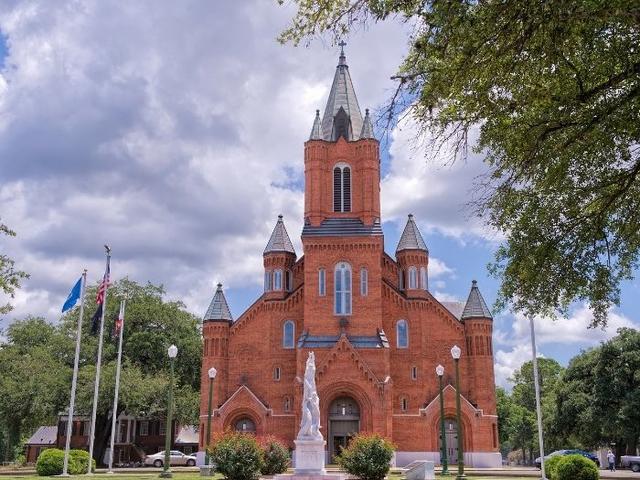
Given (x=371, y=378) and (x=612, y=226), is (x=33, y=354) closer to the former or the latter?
(x=371, y=378)

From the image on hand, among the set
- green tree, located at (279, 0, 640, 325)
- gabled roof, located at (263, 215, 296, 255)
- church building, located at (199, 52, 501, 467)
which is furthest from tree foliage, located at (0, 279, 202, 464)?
green tree, located at (279, 0, 640, 325)

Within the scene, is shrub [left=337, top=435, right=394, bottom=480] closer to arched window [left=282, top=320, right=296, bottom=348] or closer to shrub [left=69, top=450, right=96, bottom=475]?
shrub [left=69, top=450, right=96, bottom=475]

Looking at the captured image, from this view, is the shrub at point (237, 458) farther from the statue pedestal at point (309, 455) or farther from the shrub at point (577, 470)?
the shrub at point (577, 470)

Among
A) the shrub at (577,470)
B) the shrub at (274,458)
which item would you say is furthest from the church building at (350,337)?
the shrub at (577,470)

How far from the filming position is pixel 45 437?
7219 centimetres

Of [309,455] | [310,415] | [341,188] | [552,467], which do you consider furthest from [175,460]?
[552,467]

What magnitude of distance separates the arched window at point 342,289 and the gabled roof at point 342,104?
10.4 meters

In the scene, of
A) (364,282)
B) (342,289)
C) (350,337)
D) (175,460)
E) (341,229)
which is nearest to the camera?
(350,337)

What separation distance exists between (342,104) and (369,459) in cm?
3237

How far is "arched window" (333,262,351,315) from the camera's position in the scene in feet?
147

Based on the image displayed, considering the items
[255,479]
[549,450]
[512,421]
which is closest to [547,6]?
[255,479]

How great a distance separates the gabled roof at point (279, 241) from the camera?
159 feet

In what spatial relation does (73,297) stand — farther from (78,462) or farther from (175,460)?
(175,460)

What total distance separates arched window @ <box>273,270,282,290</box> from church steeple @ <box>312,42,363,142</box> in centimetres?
1080
